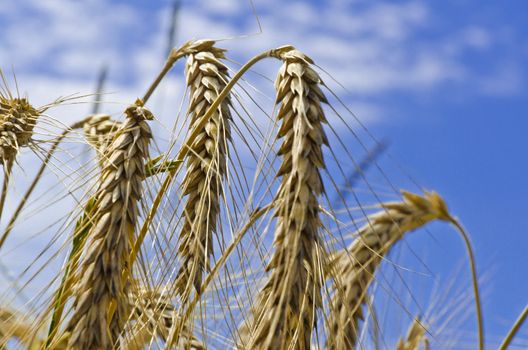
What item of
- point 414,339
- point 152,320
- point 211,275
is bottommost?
point 414,339

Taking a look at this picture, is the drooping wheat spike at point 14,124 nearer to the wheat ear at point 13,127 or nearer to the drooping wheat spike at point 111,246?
the wheat ear at point 13,127

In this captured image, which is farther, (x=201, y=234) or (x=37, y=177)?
(x=37, y=177)

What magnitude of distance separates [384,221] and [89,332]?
3.61ft

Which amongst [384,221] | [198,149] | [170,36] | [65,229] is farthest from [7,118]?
[170,36]

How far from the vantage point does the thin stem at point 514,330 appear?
1.53m

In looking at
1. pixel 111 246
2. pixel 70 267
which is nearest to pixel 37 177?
pixel 70 267

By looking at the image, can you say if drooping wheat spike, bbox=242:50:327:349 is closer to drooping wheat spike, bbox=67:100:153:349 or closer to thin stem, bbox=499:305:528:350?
drooping wheat spike, bbox=67:100:153:349

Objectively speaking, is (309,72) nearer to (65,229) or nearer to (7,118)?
(65,229)

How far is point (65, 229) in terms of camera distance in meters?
1.33

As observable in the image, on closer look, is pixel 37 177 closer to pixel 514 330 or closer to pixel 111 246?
pixel 111 246

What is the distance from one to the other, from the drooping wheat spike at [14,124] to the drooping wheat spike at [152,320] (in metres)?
0.36

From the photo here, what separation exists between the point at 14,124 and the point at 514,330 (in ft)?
3.46

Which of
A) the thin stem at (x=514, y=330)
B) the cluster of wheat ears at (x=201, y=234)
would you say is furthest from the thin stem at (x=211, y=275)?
the thin stem at (x=514, y=330)

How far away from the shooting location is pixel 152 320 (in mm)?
1300
